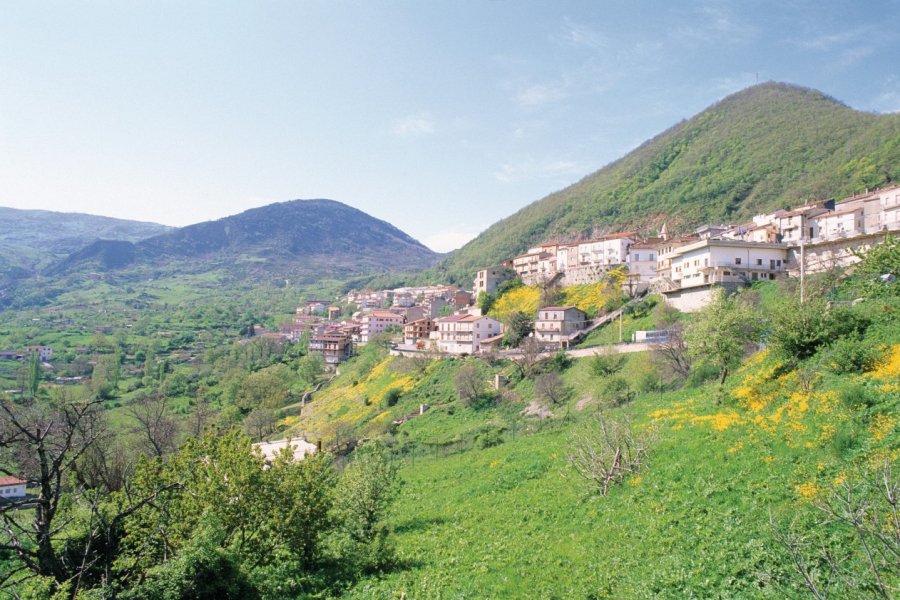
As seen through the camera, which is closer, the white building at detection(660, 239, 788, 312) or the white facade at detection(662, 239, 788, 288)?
the white building at detection(660, 239, 788, 312)

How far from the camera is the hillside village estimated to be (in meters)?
53.6

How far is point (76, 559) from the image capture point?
44.8 feet

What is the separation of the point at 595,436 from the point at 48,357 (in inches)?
5935

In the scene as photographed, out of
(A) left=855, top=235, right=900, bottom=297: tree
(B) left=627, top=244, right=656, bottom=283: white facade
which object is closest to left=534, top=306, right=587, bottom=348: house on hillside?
(B) left=627, top=244, right=656, bottom=283: white facade

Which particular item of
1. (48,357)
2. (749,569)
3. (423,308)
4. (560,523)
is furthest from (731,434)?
(48,357)

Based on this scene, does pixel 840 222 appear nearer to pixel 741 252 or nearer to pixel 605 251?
pixel 741 252

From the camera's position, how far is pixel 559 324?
63594mm

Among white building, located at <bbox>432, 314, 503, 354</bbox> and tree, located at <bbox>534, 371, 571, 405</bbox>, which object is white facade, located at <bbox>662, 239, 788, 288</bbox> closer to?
tree, located at <bbox>534, 371, 571, 405</bbox>

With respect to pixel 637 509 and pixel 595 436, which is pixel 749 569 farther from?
pixel 595 436

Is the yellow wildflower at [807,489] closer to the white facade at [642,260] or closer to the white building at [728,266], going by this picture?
the white building at [728,266]

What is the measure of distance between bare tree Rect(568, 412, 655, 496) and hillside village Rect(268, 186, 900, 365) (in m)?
20.3

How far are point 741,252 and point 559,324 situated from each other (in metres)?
20.9

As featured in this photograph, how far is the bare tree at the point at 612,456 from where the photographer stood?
18.8 metres

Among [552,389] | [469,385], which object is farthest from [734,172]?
[552,389]
